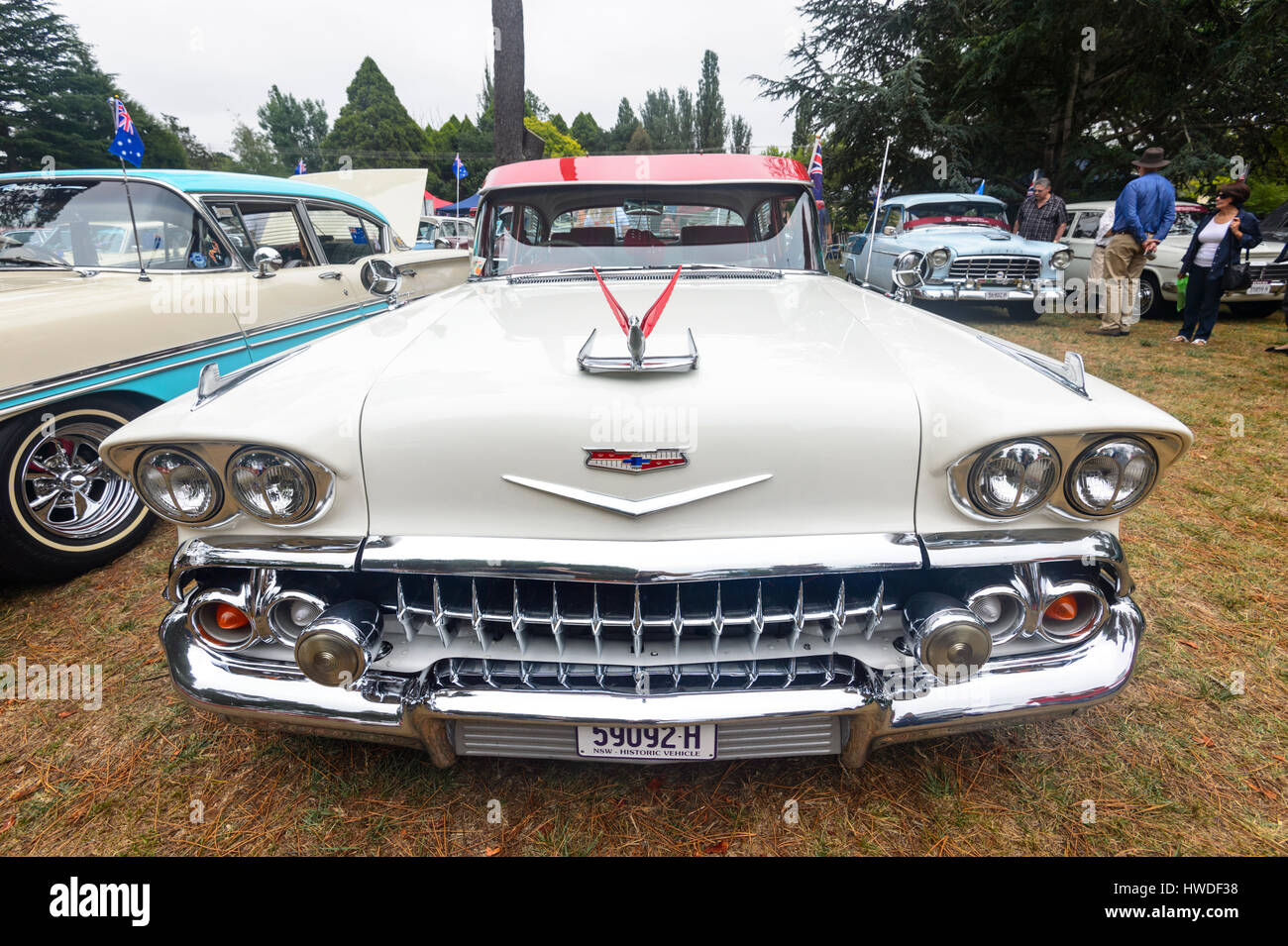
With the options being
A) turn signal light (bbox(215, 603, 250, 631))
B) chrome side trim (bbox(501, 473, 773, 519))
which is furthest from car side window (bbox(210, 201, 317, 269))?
chrome side trim (bbox(501, 473, 773, 519))

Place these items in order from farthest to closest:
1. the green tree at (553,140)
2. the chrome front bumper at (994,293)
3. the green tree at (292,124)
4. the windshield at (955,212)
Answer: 1. the green tree at (292,124)
2. the green tree at (553,140)
3. the windshield at (955,212)
4. the chrome front bumper at (994,293)

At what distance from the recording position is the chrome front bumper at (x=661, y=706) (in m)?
1.43

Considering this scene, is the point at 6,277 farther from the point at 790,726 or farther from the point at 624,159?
the point at 790,726

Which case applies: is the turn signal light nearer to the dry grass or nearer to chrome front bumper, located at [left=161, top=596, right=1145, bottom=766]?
chrome front bumper, located at [left=161, top=596, right=1145, bottom=766]

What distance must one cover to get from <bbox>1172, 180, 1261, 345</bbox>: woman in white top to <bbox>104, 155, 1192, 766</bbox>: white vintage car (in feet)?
25.7

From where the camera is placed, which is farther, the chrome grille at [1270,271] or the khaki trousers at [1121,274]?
the chrome grille at [1270,271]

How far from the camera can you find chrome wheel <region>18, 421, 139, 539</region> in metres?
2.91

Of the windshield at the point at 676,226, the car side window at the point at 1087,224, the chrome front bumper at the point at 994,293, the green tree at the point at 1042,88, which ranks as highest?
the green tree at the point at 1042,88

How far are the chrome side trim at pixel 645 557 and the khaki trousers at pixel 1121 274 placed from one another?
8.79 m

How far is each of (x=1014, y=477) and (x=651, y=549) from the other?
83 centimetres

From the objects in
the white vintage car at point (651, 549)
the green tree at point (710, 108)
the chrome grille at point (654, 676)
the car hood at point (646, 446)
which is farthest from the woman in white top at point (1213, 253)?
the green tree at point (710, 108)

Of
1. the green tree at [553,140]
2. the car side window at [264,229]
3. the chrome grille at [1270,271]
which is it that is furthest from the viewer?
the green tree at [553,140]

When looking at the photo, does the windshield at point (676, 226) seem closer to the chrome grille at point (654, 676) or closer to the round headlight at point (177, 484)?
the round headlight at point (177, 484)

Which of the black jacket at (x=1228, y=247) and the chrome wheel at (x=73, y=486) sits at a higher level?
the black jacket at (x=1228, y=247)
